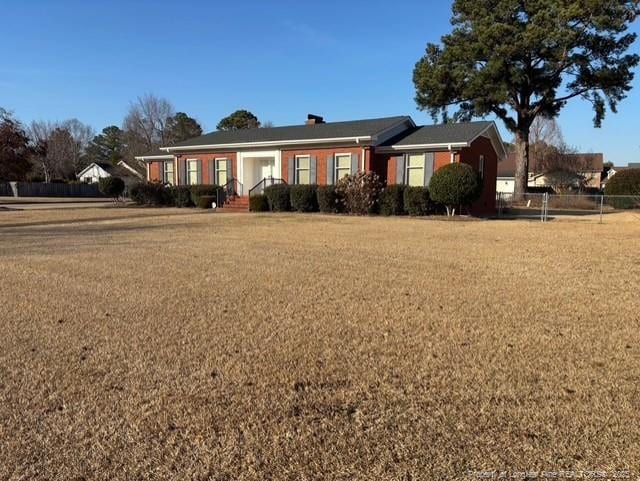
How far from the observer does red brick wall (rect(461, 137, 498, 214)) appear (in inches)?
832

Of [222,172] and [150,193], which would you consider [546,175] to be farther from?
[150,193]

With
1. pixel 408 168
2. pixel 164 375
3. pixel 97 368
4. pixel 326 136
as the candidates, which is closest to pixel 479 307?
pixel 164 375

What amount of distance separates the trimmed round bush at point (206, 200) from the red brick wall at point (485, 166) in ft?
40.3

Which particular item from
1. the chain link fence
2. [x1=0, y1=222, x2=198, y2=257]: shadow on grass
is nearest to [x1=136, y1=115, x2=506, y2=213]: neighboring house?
the chain link fence

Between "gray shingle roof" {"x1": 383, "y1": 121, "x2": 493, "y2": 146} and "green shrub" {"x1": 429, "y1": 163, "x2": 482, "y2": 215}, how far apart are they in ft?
8.15

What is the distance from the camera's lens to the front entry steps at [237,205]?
23.2 meters

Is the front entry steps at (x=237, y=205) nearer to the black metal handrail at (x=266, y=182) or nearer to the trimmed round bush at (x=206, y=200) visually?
the black metal handrail at (x=266, y=182)

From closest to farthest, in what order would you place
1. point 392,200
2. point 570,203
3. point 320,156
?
point 392,200 → point 320,156 → point 570,203

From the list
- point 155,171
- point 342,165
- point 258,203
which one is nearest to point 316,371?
point 258,203

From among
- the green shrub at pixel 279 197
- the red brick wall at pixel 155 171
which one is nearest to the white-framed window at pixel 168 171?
the red brick wall at pixel 155 171

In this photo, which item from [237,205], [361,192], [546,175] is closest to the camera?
[361,192]

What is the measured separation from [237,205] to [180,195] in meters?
3.88

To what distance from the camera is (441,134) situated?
69.9ft

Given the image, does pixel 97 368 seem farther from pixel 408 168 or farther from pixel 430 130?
pixel 430 130
